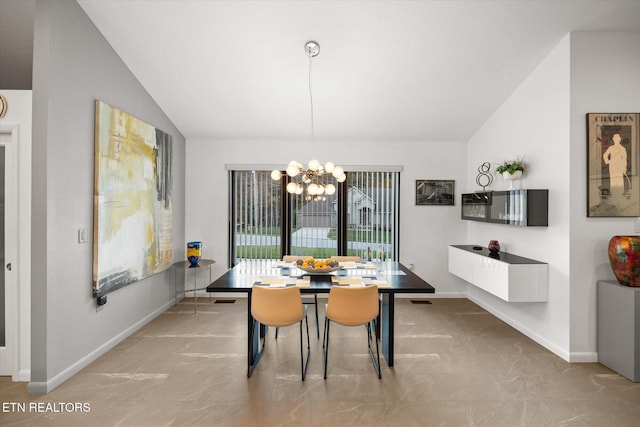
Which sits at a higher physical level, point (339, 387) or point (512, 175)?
point (512, 175)

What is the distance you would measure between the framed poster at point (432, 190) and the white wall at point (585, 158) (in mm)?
2193

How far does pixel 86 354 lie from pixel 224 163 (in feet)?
10.1

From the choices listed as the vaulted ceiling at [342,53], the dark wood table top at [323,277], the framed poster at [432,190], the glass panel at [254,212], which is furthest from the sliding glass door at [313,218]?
the dark wood table top at [323,277]

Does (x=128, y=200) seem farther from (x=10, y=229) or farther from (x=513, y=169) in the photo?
(x=513, y=169)

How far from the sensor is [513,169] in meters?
3.74

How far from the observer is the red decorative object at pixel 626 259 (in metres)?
2.77

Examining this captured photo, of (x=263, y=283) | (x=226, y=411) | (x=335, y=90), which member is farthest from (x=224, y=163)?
(x=226, y=411)

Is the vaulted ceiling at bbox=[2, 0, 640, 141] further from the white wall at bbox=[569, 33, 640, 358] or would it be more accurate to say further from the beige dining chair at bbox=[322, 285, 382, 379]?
the beige dining chair at bbox=[322, 285, 382, 379]

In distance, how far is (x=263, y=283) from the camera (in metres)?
2.90

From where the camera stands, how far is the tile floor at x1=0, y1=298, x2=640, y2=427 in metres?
2.24

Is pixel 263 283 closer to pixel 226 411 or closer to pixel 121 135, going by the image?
pixel 226 411

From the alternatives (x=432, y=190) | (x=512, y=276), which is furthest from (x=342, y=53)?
(x=512, y=276)

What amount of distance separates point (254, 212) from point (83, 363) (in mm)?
2907

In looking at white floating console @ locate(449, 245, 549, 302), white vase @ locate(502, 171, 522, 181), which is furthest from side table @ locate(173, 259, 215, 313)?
white vase @ locate(502, 171, 522, 181)
